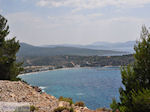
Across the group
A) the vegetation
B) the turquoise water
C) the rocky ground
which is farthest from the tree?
the turquoise water

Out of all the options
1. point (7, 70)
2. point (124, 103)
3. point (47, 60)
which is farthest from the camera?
point (47, 60)

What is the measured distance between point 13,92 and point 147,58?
830 centimetres

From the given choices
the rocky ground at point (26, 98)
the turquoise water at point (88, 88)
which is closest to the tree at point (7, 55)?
the rocky ground at point (26, 98)

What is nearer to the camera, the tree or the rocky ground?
the rocky ground

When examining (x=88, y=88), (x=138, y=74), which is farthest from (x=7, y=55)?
(x=88, y=88)

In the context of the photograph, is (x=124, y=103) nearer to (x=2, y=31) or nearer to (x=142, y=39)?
(x=142, y=39)

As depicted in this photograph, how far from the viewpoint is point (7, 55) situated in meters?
21.2

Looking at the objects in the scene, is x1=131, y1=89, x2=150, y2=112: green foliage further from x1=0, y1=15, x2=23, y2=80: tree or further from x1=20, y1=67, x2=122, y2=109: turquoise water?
x1=20, y1=67, x2=122, y2=109: turquoise water

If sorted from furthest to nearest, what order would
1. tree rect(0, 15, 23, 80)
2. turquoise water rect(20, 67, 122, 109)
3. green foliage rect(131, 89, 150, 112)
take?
turquoise water rect(20, 67, 122, 109) → tree rect(0, 15, 23, 80) → green foliage rect(131, 89, 150, 112)

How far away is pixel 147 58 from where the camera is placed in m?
9.65

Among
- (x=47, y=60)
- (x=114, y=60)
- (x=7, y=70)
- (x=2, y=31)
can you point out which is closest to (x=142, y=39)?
(x=7, y=70)

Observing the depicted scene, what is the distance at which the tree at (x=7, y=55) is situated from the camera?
20.3 m

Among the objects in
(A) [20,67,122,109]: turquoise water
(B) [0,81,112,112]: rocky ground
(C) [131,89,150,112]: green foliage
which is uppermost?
(C) [131,89,150,112]: green foliage

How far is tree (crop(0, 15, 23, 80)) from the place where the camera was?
2027cm
